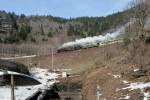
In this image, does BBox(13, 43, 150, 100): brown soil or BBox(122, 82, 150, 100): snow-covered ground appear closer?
BBox(122, 82, 150, 100): snow-covered ground

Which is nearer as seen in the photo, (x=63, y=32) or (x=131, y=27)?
(x=131, y=27)

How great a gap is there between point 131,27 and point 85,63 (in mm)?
14047

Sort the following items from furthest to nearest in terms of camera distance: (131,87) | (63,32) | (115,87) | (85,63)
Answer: (63,32) < (85,63) < (115,87) < (131,87)

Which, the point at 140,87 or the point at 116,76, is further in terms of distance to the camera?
the point at 116,76

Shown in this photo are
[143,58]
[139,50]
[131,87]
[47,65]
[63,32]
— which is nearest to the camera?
[131,87]

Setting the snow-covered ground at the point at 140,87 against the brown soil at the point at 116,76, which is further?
the brown soil at the point at 116,76

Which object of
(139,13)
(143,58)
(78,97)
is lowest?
(78,97)

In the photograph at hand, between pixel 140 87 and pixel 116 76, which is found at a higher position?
pixel 116 76

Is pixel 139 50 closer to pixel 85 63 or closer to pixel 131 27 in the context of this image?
pixel 131 27

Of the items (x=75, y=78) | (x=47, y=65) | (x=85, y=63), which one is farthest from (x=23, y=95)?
(x=47, y=65)

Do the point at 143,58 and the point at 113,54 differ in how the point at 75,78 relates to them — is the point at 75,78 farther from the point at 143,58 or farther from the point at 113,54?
the point at 143,58

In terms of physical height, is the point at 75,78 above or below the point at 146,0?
below

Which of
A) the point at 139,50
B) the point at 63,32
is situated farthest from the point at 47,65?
the point at 63,32

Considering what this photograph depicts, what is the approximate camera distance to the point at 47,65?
7956cm
